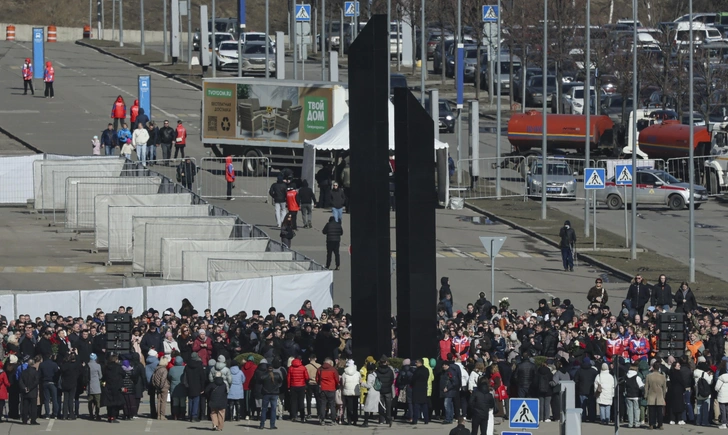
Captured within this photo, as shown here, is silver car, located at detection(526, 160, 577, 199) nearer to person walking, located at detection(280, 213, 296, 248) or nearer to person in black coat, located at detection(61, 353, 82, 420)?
person walking, located at detection(280, 213, 296, 248)

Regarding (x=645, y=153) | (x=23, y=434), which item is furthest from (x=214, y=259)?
(x=645, y=153)

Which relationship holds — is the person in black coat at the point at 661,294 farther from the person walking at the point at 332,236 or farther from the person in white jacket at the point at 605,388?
the person in white jacket at the point at 605,388

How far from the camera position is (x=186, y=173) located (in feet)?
151

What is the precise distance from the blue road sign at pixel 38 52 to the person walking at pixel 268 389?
4578 centimetres

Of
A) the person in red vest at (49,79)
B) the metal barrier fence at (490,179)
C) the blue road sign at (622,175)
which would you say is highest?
the person in red vest at (49,79)

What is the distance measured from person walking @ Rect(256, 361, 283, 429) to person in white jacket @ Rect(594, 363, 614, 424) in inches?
197

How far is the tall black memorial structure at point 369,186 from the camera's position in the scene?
1019 inches

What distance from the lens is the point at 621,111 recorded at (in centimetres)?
6494

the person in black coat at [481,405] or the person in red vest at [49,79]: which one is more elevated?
the person in red vest at [49,79]

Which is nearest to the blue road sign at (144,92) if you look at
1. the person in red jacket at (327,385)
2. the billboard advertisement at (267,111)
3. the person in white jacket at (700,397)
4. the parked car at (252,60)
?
the billboard advertisement at (267,111)

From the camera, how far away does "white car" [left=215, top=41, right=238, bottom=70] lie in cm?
7412

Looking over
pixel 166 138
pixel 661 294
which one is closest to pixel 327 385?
pixel 661 294

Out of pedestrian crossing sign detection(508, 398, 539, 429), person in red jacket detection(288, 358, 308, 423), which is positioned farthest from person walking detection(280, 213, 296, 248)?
pedestrian crossing sign detection(508, 398, 539, 429)

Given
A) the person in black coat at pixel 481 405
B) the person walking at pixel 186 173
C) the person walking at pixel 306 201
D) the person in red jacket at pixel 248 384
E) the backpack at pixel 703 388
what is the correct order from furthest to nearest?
1. the person walking at pixel 186 173
2. the person walking at pixel 306 201
3. the person in red jacket at pixel 248 384
4. the backpack at pixel 703 388
5. the person in black coat at pixel 481 405
